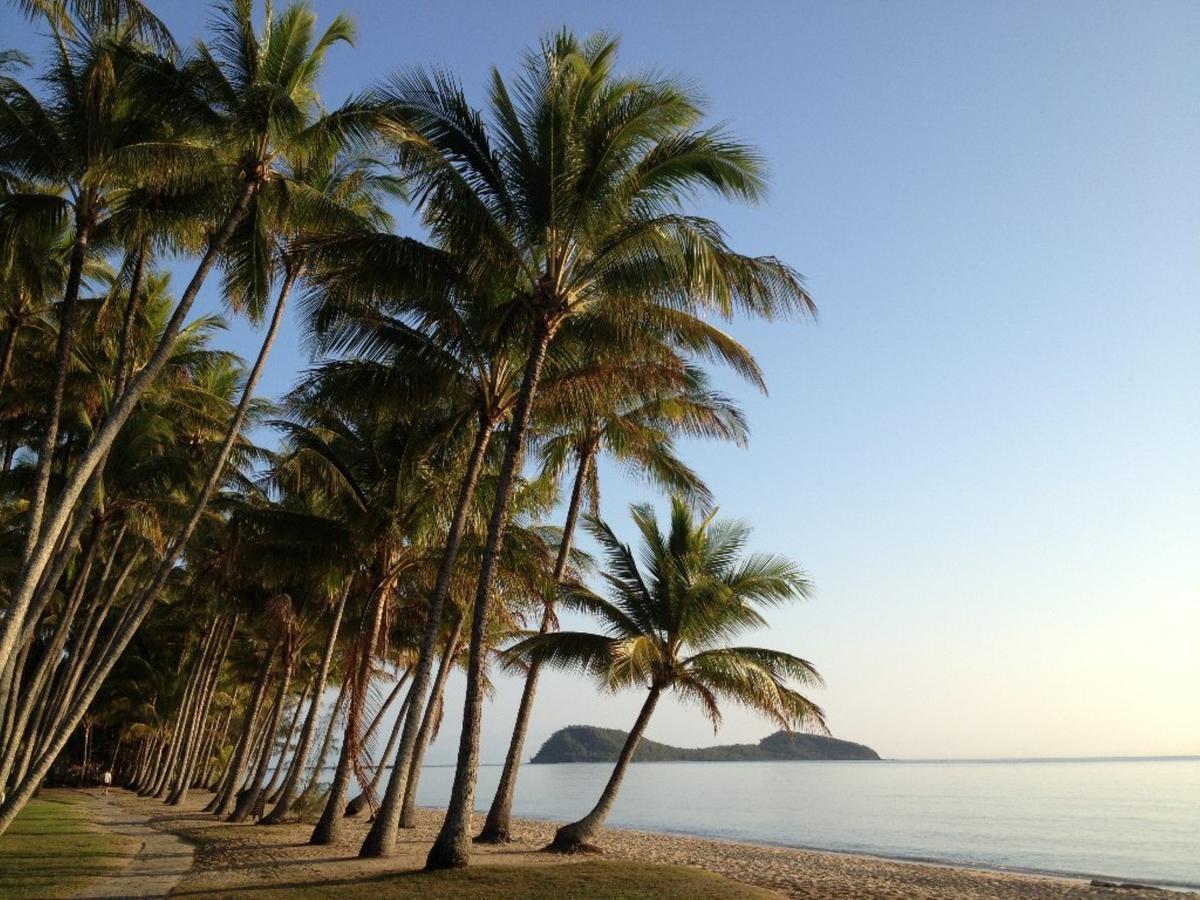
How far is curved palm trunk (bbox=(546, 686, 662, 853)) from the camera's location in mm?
14977

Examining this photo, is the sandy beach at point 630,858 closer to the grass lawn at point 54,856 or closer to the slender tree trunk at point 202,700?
the grass lawn at point 54,856

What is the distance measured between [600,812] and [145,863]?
705 centimetres

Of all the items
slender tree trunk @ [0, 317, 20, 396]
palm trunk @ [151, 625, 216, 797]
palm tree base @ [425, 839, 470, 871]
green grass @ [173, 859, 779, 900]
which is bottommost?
green grass @ [173, 859, 779, 900]

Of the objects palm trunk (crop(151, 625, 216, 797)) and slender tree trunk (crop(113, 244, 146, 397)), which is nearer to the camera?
slender tree trunk (crop(113, 244, 146, 397))

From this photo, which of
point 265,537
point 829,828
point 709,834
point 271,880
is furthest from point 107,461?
point 829,828

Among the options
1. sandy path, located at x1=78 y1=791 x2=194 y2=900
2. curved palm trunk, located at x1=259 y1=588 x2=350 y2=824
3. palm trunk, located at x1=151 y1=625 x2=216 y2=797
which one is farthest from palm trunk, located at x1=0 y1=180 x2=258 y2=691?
palm trunk, located at x1=151 y1=625 x2=216 y2=797

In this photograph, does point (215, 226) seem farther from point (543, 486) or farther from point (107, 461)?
point (543, 486)

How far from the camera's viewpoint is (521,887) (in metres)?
10.0

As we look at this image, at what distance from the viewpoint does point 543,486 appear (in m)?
18.0

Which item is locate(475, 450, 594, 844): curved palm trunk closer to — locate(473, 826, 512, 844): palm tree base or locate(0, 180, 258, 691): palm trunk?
locate(473, 826, 512, 844): palm tree base

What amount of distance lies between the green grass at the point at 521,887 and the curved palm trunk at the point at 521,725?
450cm

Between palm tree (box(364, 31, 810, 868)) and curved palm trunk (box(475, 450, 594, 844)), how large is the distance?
4.26 metres

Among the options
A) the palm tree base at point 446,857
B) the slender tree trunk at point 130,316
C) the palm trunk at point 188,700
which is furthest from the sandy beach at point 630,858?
the slender tree trunk at point 130,316

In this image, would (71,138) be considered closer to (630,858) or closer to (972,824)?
(630,858)
